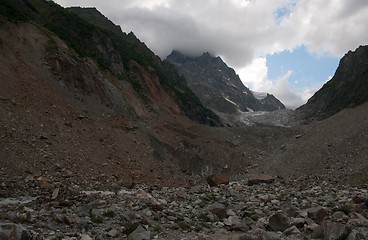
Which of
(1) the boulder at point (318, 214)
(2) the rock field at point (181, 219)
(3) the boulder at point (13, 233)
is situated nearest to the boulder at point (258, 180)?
(2) the rock field at point (181, 219)

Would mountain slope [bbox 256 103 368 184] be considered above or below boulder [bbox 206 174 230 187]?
above

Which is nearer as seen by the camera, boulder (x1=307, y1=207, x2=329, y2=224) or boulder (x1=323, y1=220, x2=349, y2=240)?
boulder (x1=323, y1=220, x2=349, y2=240)

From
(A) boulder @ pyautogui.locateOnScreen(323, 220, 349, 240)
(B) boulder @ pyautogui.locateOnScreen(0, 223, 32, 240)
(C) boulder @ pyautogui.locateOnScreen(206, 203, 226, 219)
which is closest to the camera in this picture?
(B) boulder @ pyautogui.locateOnScreen(0, 223, 32, 240)

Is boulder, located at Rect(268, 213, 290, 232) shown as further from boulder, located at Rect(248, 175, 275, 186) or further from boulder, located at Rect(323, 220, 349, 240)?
boulder, located at Rect(248, 175, 275, 186)

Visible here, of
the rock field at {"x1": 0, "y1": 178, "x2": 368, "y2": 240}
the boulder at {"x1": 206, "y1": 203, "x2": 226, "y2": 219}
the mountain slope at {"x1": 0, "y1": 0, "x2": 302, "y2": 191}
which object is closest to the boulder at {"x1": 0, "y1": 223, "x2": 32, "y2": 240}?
the rock field at {"x1": 0, "y1": 178, "x2": 368, "y2": 240}

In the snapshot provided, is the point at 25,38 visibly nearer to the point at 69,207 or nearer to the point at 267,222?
the point at 69,207

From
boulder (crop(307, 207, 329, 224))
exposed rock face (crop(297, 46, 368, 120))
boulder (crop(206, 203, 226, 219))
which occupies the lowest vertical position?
boulder (crop(206, 203, 226, 219))

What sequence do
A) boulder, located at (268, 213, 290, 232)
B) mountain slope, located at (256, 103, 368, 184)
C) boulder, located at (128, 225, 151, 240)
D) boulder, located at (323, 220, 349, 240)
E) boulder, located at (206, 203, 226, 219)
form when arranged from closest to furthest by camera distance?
boulder, located at (323, 220, 349, 240) < boulder, located at (128, 225, 151, 240) < boulder, located at (268, 213, 290, 232) < boulder, located at (206, 203, 226, 219) < mountain slope, located at (256, 103, 368, 184)

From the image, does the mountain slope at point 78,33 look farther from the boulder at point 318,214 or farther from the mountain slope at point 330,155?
the boulder at point 318,214

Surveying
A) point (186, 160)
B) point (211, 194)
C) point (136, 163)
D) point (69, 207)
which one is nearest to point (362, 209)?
point (211, 194)

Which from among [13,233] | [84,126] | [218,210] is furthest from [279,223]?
[84,126]

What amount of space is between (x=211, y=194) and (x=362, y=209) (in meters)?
8.58

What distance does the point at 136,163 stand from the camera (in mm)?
34969

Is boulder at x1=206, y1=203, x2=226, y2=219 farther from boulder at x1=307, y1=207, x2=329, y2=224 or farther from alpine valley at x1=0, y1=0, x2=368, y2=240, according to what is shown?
boulder at x1=307, y1=207, x2=329, y2=224
